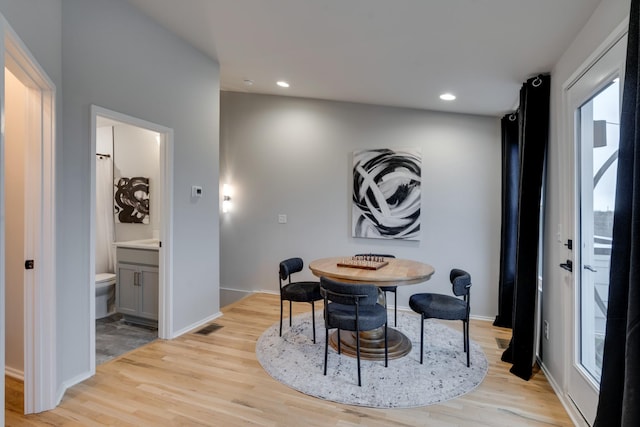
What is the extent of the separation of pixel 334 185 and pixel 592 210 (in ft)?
9.89

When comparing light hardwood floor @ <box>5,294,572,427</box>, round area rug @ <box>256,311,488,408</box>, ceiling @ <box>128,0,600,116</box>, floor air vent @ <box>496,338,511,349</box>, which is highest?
ceiling @ <box>128,0,600,116</box>

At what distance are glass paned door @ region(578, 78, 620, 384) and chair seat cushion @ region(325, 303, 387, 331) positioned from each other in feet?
4.22

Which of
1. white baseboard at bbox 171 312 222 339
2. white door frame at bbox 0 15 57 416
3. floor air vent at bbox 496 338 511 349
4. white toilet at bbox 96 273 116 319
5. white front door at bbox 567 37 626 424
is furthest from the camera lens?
white toilet at bbox 96 273 116 319

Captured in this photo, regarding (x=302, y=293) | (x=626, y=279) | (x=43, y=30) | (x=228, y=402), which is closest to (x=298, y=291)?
(x=302, y=293)

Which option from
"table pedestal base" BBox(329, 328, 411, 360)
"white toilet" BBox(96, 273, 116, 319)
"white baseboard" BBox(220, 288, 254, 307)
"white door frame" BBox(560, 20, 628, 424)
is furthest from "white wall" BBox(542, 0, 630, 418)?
"white toilet" BBox(96, 273, 116, 319)

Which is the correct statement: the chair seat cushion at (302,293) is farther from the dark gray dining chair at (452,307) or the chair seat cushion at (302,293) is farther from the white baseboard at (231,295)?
the white baseboard at (231,295)

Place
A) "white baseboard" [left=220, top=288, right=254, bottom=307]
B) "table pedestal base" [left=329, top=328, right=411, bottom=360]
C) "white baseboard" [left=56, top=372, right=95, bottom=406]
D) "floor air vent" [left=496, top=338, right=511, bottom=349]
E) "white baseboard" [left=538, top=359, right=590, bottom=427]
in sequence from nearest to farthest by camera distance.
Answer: "white baseboard" [left=538, top=359, right=590, bottom=427] → "white baseboard" [left=56, top=372, right=95, bottom=406] → "table pedestal base" [left=329, top=328, right=411, bottom=360] → "floor air vent" [left=496, top=338, right=511, bottom=349] → "white baseboard" [left=220, top=288, right=254, bottom=307]

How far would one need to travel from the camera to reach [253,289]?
5.15m

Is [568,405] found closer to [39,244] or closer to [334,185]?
[334,185]

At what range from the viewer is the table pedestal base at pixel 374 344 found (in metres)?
2.98

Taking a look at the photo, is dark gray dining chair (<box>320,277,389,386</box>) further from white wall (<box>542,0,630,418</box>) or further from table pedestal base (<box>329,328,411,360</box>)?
white wall (<box>542,0,630,418</box>)

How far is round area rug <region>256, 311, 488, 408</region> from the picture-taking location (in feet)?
7.86

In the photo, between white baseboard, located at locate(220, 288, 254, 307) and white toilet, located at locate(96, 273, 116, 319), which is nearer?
white toilet, located at locate(96, 273, 116, 319)

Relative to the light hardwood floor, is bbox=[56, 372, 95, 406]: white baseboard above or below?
above
